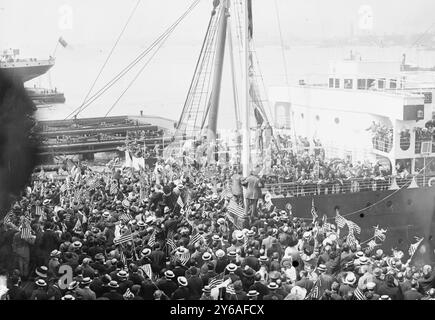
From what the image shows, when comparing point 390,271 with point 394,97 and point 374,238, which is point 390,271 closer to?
point 374,238

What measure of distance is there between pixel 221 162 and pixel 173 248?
2.37ft

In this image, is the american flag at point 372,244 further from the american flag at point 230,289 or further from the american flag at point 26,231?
the american flag at point 26,231

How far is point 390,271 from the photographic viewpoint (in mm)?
5234

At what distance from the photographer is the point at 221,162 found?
544cm

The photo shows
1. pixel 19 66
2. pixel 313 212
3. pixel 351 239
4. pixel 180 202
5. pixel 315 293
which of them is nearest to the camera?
pixel 315 293

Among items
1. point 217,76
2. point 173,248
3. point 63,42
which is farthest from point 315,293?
point 63,42

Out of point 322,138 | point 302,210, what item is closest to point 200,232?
point 302,210

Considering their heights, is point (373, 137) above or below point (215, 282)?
above

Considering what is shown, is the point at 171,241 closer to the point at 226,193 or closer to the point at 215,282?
the point at 215,282

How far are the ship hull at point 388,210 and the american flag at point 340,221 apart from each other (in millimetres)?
34

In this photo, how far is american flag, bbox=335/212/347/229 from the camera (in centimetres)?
551

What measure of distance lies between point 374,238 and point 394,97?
1055mm

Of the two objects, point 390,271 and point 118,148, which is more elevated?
point 118,148
